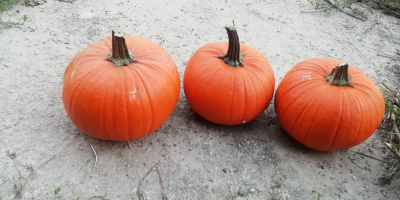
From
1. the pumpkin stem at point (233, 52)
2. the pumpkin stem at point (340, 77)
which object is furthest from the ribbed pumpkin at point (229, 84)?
the pumpkin stem at point (340, 77)

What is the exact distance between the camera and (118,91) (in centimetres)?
201

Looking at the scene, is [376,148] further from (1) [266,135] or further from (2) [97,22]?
(2) [97,22]

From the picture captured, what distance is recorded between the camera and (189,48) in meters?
3.61

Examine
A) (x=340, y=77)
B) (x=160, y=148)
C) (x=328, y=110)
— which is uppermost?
(x=340, y=77)

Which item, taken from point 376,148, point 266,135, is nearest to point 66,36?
point 266,135

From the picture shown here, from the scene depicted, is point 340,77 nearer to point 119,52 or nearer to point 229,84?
point 229,84

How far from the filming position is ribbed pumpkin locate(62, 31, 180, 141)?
202cm

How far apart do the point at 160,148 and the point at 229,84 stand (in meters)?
0.75

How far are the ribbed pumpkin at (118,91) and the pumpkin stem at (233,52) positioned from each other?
0.47 m

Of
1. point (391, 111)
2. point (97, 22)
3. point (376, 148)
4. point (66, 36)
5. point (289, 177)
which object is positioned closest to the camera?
point (289, 177)

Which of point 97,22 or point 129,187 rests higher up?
point 97,22

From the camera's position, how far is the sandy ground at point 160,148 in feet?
6.98

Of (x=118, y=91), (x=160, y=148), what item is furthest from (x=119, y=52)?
(x=160, y=148)

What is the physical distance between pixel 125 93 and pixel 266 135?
1268 millimetres
